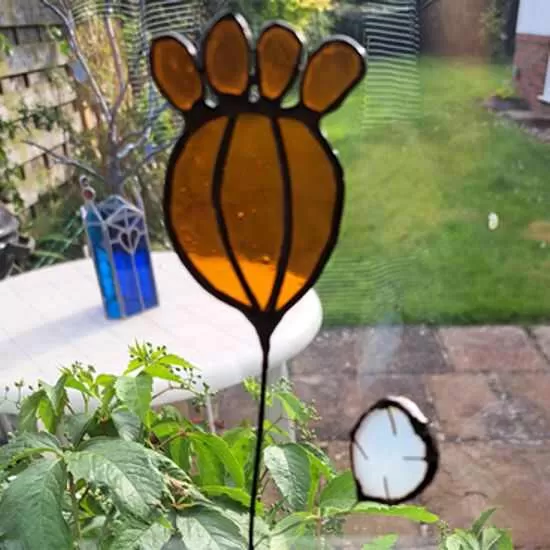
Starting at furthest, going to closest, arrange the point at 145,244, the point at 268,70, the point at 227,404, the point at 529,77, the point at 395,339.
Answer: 1. the point at 395,339
2. the point at 227,404
3. the point at 529,77
4. the point at 145,244
5. the point at 268,70

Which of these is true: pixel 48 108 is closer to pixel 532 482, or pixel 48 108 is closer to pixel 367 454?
pixel 532 482

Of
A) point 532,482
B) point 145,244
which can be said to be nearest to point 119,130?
point 145,244

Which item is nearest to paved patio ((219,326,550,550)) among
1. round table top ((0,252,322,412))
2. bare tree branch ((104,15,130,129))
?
round table top ((0,252,322,412))

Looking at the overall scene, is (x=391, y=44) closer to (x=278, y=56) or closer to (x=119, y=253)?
(x=119, y=253)

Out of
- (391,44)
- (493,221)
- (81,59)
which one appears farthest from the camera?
(493,221)

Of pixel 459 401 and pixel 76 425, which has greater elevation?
pixel 76 425

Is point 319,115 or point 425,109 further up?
point 319,115

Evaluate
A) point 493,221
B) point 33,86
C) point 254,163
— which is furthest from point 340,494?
point 33,86
